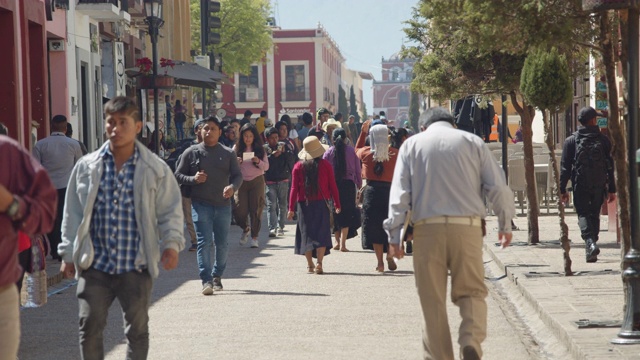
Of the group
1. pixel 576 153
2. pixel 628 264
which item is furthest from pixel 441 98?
pixel 628 264

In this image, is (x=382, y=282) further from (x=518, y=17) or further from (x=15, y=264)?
(x=15, y=264)

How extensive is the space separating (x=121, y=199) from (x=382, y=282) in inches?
304

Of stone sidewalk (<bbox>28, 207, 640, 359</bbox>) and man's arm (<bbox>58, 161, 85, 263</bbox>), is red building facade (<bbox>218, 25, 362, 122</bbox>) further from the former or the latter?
man's arm (<bbox>58, 161, 85, 263</bbox>)

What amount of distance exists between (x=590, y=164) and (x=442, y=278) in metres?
7.66

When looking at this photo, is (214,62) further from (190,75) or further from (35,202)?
(35,202)

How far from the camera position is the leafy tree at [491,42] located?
10828mm

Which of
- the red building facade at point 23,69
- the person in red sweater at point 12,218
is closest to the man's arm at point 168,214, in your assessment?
the person in red sweater at point 12,218

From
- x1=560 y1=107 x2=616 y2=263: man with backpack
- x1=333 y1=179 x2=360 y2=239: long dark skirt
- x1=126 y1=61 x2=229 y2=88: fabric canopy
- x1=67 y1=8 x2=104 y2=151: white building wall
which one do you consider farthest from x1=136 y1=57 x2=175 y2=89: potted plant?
x1=560 y1=107 x2=616 y2=263: man with backpack

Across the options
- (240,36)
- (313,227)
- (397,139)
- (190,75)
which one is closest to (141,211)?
(313,227)

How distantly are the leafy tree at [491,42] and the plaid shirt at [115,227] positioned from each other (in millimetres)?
4652

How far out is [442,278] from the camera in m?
7.86

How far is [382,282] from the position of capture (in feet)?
47.4

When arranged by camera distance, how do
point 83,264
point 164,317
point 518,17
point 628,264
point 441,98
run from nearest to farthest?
point 83,264, point 628,264, point 518,17, point 164,317, point 441,98

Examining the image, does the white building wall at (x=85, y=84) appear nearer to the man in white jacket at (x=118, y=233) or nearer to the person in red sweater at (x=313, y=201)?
the person in red sweater at (x=313, y=201)
